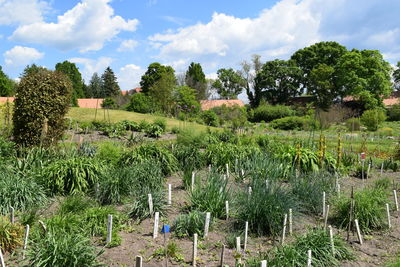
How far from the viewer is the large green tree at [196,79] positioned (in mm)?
53812

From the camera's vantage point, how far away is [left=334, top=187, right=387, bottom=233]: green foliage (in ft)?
18.0

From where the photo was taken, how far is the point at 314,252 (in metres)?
4.27

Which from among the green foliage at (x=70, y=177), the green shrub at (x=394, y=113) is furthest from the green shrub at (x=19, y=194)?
the green shrub at (x=394, y=113)

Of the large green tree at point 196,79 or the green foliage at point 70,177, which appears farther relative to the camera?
the large green tree at point 196,79

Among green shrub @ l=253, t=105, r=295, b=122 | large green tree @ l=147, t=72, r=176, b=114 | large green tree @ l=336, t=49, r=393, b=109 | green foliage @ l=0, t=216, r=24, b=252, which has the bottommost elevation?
green foliage @ l=0, t=216, r=24, b=252

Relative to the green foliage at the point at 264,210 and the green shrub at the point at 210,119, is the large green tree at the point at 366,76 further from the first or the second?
the green foliage at the point at 264,210

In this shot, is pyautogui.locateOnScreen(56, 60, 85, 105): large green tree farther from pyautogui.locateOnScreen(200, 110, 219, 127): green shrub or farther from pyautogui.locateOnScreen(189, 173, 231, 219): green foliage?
pyautogui.locateOnScreen(189, 173, 231, 219): green foliage

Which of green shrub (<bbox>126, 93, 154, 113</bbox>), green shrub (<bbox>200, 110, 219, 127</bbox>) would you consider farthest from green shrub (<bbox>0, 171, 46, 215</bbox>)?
green shrub (<bbox>126, 93, 154, 113</bbox>)

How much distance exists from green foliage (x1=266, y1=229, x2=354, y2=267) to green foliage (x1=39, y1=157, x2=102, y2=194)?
392cm

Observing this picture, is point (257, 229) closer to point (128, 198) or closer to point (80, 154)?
point (128, 198)

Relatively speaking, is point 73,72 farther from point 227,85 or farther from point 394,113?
point 394,113

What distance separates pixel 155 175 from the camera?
22.0ft

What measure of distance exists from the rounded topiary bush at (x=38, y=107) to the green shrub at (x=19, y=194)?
147 inches

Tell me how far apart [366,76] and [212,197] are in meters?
40.8
